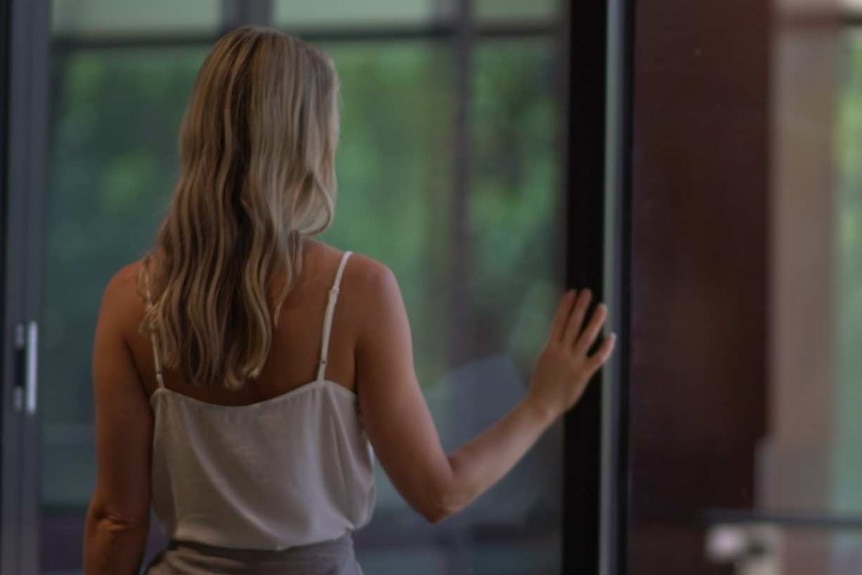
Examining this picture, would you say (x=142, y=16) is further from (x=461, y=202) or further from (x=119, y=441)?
(x=119, y=441)

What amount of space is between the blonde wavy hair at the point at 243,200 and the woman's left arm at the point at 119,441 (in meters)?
0.07

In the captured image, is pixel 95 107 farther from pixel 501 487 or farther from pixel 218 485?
pixel 218 485

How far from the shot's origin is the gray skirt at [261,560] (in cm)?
139

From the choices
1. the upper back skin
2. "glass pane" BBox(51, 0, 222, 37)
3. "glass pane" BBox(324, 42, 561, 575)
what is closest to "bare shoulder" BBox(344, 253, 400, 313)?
the upper back skin

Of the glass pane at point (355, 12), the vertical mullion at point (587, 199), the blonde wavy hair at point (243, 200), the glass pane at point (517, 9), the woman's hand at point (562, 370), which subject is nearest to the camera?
the blonde wavy hair at point (243, 200)

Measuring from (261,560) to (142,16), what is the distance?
1.52 m

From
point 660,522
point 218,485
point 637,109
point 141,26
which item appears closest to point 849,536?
point 660,522

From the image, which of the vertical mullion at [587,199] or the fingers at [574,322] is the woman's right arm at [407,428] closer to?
the fingers at [574,322]

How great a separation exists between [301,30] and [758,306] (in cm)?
104

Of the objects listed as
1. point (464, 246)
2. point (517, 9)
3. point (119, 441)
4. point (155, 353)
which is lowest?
point (119, 441)

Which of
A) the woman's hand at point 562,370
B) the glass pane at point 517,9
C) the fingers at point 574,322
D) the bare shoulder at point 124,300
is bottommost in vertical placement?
the woman's hand at point 562,370

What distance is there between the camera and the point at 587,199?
2.13 m

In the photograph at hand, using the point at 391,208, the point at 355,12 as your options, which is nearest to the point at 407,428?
the point at 391,208

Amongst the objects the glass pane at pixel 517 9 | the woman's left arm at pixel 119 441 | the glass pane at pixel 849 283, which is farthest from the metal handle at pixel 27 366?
the glass pane at pixel 849 283
